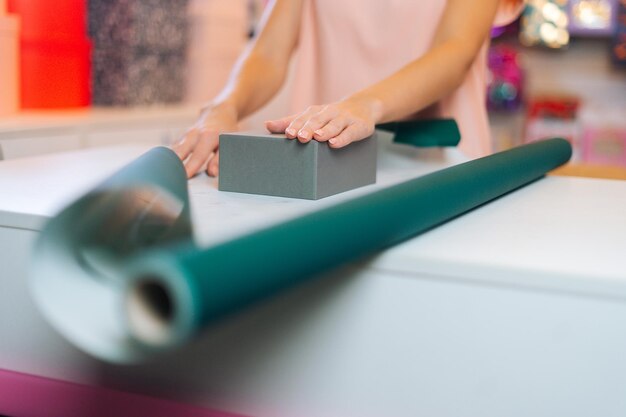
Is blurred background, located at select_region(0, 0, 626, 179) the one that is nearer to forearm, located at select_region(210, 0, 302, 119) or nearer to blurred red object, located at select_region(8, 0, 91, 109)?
blurred red object, located at select_region(8, 0, 91, 109)

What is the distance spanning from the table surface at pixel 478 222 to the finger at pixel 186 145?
0.06m

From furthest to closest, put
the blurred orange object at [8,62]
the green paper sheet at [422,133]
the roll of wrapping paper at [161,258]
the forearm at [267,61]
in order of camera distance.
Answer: the blurred orange object at [8,62]
the forearm at [267,61]
the green paper sheet at [422,133]
the roll of wrapping paper at [161,258]

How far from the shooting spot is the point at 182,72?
2443 mm

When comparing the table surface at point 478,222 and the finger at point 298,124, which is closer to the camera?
the table surface at point 478,222

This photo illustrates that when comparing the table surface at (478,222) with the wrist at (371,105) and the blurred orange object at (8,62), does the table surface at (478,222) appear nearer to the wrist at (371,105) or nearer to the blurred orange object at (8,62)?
the wrist at (371,105)

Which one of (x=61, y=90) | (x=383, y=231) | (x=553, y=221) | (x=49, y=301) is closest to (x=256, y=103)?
(x=553, y=221)

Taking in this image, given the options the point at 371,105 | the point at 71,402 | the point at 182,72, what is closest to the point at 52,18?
the point at 182,72

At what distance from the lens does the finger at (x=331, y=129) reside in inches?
28.7

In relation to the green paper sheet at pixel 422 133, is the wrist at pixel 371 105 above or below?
above

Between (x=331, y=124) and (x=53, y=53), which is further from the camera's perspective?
(x=53, y=53)

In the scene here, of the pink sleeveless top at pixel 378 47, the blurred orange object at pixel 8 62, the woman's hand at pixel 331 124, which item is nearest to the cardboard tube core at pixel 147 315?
the woman's hand at pixel 331 124

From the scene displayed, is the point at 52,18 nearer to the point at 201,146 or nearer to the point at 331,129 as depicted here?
the point at 201,146

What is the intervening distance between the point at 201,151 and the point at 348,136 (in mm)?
217

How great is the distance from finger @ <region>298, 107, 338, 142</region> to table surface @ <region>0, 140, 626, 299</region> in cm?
6
